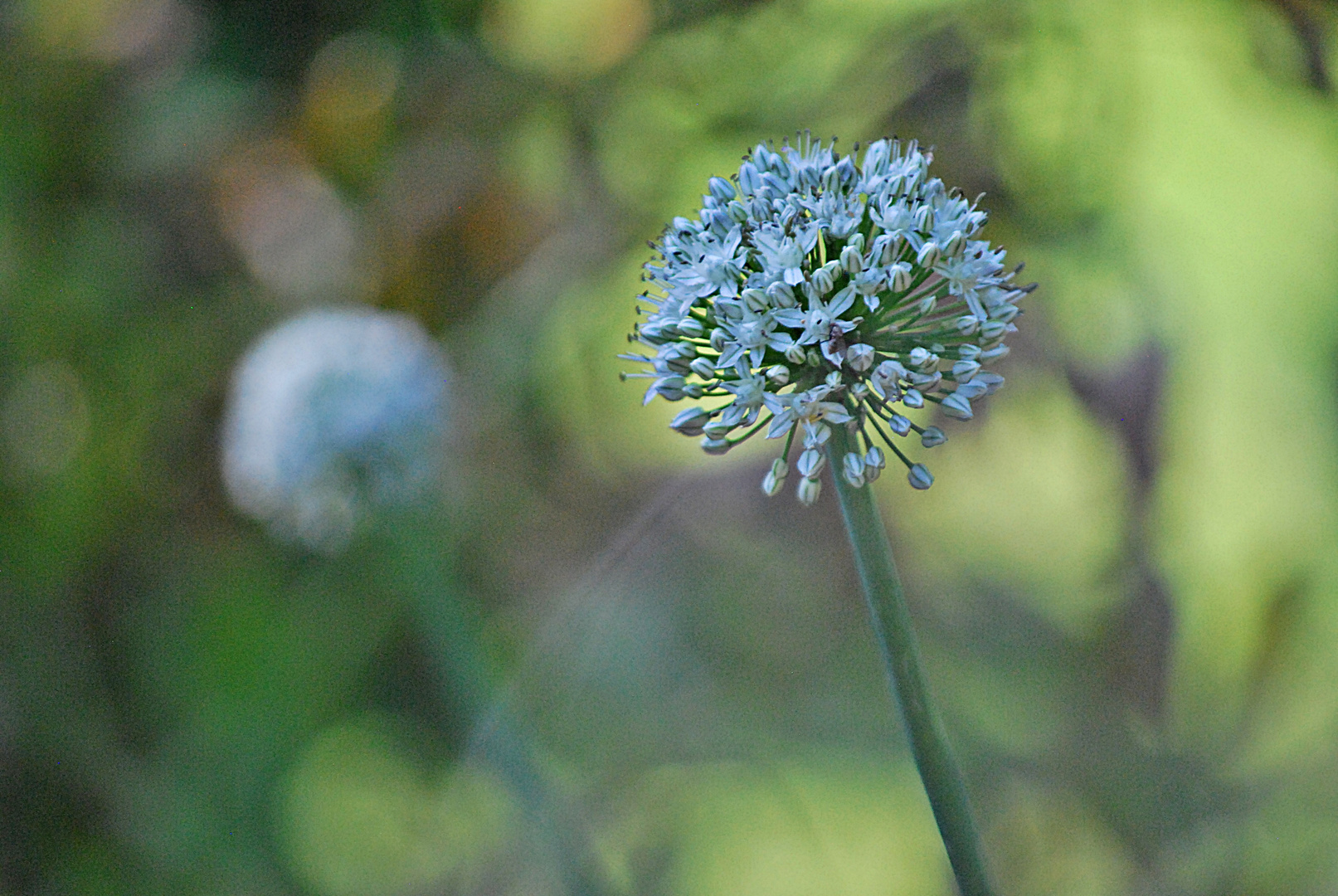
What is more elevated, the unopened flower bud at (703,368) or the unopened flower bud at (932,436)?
the unopened flower bud at (703,368)

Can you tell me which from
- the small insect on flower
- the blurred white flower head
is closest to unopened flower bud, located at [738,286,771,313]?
the small insect on flower

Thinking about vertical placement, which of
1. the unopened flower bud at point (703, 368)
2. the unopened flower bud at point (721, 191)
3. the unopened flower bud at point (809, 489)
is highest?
the unopened flower bud at point (721, 191)

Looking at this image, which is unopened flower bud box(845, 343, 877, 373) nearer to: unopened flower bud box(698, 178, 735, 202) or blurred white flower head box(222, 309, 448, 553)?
unopened flower bud box(698, 178, 735, 202)

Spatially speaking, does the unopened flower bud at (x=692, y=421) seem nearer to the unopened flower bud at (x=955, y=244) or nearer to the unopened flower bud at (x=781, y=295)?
the unopened flower bud at (x=781, y=295)

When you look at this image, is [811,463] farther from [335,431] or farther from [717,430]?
[335,431]

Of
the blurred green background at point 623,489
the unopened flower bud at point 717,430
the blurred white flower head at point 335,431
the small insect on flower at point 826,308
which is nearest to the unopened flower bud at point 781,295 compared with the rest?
the small insect on flower at point 826,308

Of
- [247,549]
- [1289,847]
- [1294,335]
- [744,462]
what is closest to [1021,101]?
[1294,335]
